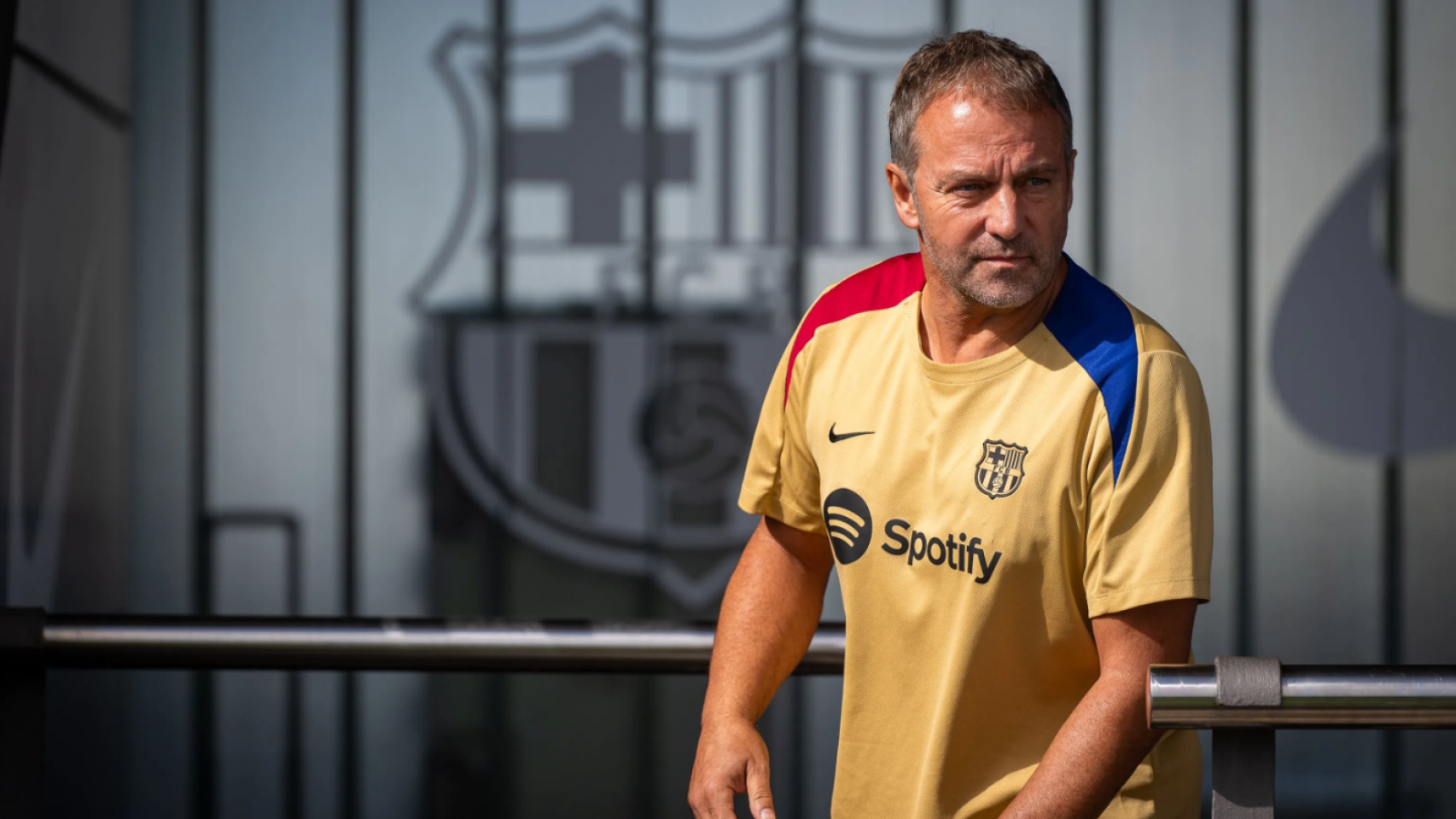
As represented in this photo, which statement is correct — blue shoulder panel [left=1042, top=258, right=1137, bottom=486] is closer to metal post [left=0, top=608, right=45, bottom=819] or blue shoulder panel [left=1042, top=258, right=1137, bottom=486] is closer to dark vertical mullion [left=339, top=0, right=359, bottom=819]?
→ metal post [left=0, top=608, right=45, bottom=819]

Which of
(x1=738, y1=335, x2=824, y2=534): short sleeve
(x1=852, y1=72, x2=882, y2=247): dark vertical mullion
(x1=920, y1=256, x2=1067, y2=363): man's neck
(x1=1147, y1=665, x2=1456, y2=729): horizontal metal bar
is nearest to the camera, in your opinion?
(x1=1147, y1=665, x2=1456, y2=729): horizontal metal bar

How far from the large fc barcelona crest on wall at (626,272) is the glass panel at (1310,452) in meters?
1.02

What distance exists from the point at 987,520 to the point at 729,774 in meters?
0.34

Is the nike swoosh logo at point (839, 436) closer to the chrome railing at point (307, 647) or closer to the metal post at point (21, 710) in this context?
the chrome railing at point (307, 647)

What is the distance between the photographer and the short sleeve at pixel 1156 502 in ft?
3.11

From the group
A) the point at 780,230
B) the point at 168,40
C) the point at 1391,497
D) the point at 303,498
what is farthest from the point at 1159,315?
the point at 168,40

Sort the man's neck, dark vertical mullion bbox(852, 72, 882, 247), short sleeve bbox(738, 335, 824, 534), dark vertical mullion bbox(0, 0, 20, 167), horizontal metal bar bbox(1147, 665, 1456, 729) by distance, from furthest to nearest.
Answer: dark vertical mullion bbox(852, 72, 882, 247), dark vertical mullion bbox(0, 0, 20, 167), short sleeve bbox(738, 335, 824, 534), the man's neck, horizontal metal bar bbox(1147, 665, 1456, 729)

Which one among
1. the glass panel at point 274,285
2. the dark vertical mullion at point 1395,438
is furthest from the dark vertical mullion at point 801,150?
the dark vertical mullion at point 1395,438

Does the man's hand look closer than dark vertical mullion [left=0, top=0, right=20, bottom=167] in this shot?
Yes

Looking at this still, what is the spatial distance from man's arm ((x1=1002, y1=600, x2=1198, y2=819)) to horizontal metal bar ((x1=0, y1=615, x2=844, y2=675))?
0.42m

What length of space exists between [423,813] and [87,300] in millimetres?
1616

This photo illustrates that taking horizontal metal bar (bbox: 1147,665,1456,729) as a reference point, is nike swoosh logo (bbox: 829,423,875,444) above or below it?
above

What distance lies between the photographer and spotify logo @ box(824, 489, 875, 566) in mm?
1102

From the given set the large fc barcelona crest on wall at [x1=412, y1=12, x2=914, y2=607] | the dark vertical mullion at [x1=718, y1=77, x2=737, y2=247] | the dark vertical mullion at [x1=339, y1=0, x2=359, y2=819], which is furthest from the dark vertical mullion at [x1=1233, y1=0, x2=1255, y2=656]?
the dark vertical mullion at [x1=339, y1=0, x2=359, y2=819]
